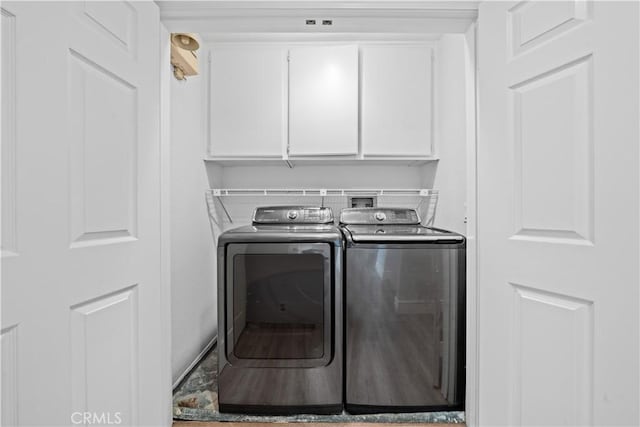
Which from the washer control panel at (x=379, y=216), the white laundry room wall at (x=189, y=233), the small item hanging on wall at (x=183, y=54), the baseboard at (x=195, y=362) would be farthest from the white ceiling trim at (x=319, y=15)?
the baseboard at (x=195, y=362)

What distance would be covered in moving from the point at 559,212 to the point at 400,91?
5.03 feet

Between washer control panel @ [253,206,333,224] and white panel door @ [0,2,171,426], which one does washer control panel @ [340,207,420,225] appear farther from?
white panel door @ [0,2,171,426]

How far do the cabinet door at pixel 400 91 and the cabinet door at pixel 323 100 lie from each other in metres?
0.09

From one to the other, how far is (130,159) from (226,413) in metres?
1.31

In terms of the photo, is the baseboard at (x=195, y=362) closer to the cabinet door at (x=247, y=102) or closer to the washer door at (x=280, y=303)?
the washer door at (x=280, y=303)

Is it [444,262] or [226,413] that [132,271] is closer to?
[226,413]

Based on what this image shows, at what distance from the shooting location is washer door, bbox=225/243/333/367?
158 cm

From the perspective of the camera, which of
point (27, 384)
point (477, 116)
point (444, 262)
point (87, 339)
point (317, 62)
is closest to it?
point (27, 384)

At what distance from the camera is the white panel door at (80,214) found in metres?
0.72

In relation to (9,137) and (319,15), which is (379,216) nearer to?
(319,15)

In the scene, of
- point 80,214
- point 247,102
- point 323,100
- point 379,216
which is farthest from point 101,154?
point 379,216

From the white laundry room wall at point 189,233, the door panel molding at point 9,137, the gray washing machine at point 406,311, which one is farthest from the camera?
the white laundry room wall at point 189,233

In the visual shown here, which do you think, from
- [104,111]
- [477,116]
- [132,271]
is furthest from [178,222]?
[477,116]

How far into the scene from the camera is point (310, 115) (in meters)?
2.22
